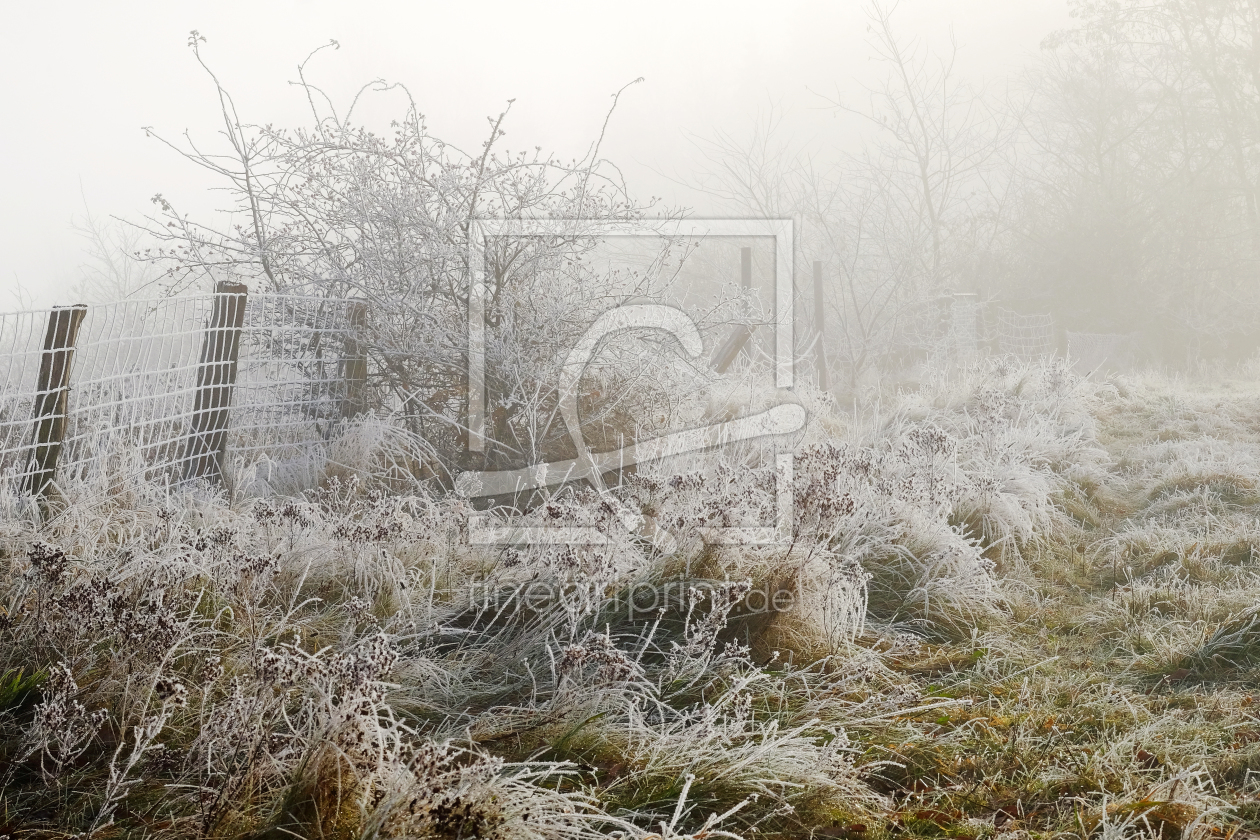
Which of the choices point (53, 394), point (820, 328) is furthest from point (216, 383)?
point (820, 328)

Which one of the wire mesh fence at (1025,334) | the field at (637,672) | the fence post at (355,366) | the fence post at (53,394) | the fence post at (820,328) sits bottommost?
the field at (637,672)

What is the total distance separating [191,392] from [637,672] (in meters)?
4.42

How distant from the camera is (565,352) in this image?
6203 mm

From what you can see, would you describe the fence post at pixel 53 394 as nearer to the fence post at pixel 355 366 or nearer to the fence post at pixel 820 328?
the fence post at pixel 355 366

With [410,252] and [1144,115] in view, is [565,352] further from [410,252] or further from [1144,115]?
[1144,115]

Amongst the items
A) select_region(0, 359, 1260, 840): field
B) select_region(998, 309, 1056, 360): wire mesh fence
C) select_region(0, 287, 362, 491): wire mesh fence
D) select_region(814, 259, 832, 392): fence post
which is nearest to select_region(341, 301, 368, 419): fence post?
select_region(0, 287, 362, 491): wire mesh fence

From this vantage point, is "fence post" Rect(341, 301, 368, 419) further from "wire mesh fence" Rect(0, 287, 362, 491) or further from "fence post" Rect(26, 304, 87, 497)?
"fence post" Rect(26, 304, 87, 497)

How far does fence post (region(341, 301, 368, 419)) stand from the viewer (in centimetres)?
674

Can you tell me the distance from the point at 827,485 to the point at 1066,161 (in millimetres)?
20109

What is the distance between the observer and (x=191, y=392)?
5.88m

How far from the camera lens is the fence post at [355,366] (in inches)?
265

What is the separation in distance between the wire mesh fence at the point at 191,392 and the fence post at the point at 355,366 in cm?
2
